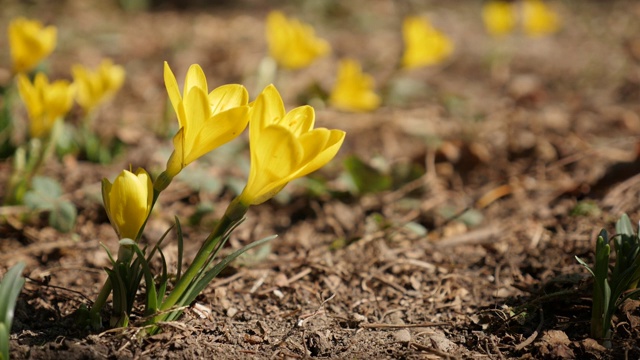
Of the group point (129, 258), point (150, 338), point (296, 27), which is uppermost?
point (296, 27)

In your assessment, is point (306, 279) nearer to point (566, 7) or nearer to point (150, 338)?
point (150, 338)

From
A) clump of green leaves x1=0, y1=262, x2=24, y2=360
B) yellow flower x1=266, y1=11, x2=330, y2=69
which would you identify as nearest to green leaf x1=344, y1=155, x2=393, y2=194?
yellow flower x1=266, y1=11, x2=330, y2=69

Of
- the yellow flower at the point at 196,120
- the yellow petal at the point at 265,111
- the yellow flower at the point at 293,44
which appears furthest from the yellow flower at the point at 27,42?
the yellow petal at the point at 265,111

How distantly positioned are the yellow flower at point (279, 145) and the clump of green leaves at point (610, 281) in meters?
0.72

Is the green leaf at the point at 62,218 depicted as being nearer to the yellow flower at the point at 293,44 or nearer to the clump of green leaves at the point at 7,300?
the clump of green leaves at the point at 7,300

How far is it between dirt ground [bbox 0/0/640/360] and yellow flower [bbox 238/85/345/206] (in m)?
0.48

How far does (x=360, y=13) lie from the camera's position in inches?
219

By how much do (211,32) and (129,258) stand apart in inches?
148

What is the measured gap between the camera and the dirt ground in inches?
67.6

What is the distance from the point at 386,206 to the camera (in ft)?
9.23

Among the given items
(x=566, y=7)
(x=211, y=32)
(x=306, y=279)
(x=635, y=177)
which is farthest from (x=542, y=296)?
(x=566, y=7)

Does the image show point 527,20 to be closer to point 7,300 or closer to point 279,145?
point 279,145

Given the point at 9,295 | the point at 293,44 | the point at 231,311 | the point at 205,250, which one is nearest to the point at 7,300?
the point at 9,295

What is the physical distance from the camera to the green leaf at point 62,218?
2258mm
